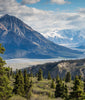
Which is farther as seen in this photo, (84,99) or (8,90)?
(8,90)

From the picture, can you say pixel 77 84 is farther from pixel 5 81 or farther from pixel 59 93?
pixel 59 93

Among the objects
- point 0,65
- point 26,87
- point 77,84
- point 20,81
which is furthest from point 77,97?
point 26,87

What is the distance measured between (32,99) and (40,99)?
4.06 feet

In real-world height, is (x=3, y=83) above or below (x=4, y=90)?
above

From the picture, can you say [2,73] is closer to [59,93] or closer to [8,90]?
[8,90]

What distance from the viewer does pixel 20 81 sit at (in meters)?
48.2

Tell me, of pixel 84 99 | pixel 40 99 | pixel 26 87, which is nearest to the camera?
pixel 40 99

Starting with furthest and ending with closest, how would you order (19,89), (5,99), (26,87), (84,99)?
1. (26,87)
2. (19,89)
3. (5,99)
4. (84,99)

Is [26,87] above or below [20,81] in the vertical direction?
below

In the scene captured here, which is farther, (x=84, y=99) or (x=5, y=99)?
(x=5, y=99)

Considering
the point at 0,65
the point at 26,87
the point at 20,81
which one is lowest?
the point at 26,87

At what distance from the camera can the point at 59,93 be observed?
4869cm

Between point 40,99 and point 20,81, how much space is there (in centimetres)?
2458

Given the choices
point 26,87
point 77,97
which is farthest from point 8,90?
point 26,87
